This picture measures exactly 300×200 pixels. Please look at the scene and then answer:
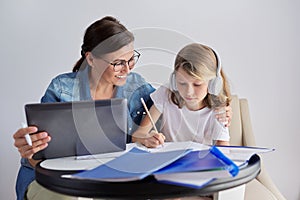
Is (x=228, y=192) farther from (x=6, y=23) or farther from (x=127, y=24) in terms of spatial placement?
(x=6, y=23)

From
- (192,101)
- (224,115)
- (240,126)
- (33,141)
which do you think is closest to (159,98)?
(192,101)

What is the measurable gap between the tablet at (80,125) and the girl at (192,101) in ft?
0.58

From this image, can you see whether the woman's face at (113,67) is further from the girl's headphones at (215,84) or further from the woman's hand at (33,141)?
the woman's hand at (33,141)

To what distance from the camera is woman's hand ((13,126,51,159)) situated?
98 centimetres

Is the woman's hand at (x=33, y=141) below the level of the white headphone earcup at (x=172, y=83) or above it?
below

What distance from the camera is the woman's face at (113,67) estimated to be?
1.28 meters

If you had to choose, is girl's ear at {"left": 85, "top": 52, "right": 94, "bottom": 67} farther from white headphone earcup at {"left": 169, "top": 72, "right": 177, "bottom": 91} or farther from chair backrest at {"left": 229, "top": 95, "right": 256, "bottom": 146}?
chair backrest at {"left": 229, "top": 95, "right": 256, "bottom": 146}

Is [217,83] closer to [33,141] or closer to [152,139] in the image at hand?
[152,139]

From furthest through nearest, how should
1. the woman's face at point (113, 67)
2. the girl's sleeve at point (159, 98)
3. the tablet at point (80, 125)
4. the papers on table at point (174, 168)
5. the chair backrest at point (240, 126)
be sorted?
the chair backrest at point (240, 126) < the girl's sleeve at point (159, 98) < the woman's face at point (113, 67) < the tablet at point (80, 125) < the papers on table at point (174, 168)

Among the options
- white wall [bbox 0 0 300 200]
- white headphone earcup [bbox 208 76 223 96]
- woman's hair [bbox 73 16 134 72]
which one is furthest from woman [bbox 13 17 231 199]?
white wall [bbox 0 0 300 200]

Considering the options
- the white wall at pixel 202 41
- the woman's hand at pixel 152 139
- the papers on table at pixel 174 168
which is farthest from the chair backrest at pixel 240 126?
the papers on table at pixel 174 168

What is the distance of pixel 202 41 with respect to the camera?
1823 millimetres

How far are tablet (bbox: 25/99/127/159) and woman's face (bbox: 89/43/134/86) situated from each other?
270 millimetres

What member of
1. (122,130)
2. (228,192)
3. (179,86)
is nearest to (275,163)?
(179,86)
